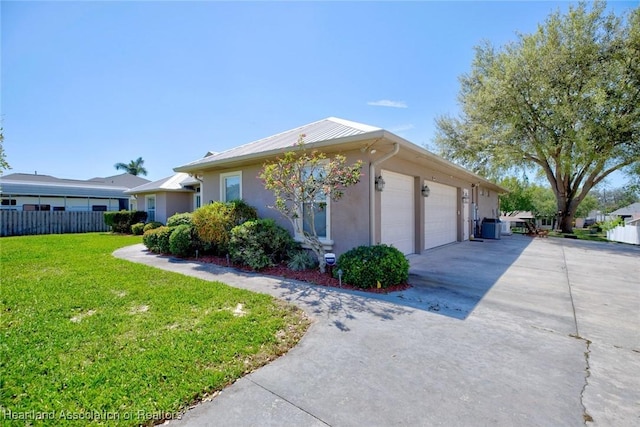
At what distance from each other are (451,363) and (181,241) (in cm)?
822

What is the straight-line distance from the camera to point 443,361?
9.63 feet

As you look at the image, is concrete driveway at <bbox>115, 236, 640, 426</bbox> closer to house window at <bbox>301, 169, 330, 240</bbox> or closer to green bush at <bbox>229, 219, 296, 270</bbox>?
green bush at <bbox>229, 219, 296, 270</bbox>

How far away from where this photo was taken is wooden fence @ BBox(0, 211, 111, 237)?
16.3m

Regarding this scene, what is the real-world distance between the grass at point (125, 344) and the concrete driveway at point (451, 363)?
1.05 ft

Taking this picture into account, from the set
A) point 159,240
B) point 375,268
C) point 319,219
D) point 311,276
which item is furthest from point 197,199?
point 375,268

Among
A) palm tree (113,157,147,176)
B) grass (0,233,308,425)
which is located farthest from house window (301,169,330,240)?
palm tree (113,157,147,176)

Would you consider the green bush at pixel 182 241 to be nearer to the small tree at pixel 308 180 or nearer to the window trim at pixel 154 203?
the small tree at pixel 308 180

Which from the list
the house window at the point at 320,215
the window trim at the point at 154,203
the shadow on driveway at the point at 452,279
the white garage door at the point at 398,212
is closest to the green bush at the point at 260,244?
the house window at the point at 320,215

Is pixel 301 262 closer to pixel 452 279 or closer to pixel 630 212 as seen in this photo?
pixel 452 279

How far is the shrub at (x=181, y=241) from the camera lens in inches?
348

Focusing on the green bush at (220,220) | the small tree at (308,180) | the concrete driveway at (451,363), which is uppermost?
the small tree at (308,180)

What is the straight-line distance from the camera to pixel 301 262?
7082 millimetres

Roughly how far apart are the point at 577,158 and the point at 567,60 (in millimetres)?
5389

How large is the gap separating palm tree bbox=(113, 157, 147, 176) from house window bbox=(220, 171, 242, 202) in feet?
136
